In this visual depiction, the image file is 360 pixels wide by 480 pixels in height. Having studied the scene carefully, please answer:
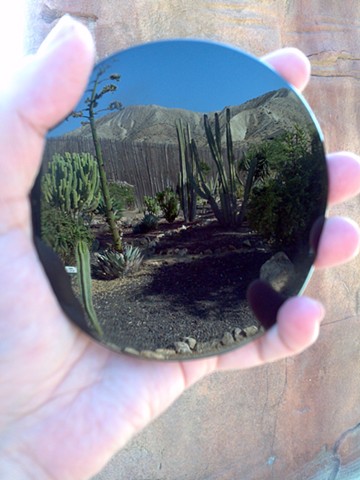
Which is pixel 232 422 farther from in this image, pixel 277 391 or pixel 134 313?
pixel 134 313

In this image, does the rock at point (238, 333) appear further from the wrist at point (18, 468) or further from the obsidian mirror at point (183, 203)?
the wrist at point (18, 468)

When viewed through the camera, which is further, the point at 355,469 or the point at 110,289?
the point at 355,469

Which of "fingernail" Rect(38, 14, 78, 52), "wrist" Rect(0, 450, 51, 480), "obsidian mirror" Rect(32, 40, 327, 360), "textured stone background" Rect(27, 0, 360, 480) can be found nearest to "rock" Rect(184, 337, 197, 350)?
"obsidian mirror" Rect(32, 40, 327, 360)

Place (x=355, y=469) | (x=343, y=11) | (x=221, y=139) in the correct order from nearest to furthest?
(x=221, y=139)
(x=343, y=11)
(x=355, y=469)

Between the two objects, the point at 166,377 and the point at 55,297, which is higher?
the point at 55,297

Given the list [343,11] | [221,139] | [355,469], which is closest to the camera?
[221,139]

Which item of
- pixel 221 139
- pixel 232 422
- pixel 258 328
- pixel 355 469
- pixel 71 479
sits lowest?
pixel 355 469

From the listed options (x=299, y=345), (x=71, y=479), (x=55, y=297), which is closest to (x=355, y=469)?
(x=299, y=345)

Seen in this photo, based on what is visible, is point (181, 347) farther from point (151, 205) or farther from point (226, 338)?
point (151, 205)
